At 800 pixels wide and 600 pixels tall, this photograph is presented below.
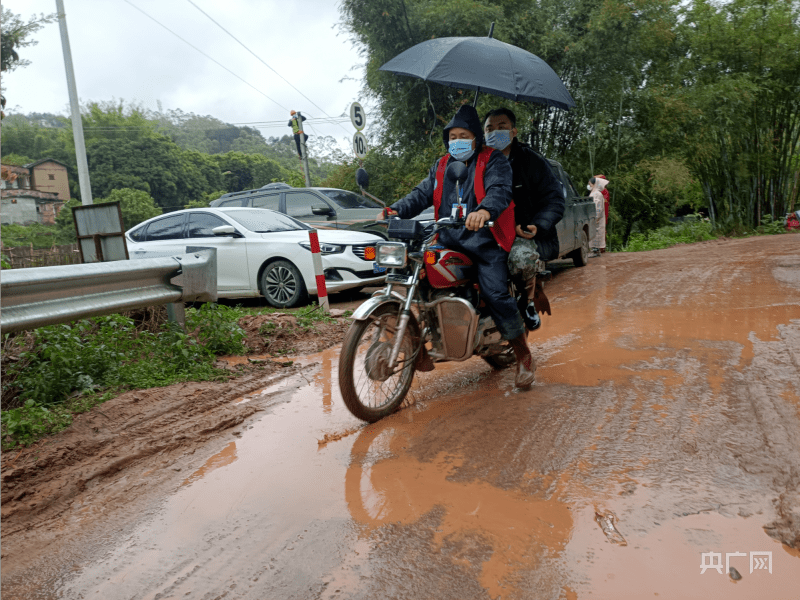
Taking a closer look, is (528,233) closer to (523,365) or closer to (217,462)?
(523,365)

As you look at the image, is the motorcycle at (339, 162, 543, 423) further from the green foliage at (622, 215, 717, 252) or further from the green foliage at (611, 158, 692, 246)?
the green foliage at (622, 215, 717, 252)

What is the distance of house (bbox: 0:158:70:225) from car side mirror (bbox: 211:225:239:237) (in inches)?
2465

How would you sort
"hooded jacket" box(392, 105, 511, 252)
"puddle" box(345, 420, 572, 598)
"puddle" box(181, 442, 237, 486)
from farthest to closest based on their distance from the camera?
"hooded jacket" box(392, 105, 511, 252) → "puddle" box(181, 442, 237, 486) → "puddle" box(345, 420, 572, 598)

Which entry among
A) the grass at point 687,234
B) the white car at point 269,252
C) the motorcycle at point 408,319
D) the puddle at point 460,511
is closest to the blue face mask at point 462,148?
the motorcycle at point 408,319

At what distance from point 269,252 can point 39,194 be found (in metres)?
72.3

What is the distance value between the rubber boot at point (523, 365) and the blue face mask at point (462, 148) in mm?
1280

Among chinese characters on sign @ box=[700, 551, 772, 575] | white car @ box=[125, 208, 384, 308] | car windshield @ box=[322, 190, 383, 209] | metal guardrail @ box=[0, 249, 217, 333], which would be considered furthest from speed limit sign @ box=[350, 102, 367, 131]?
chinese characters on sign @ box=[700, 551, 772, 575]

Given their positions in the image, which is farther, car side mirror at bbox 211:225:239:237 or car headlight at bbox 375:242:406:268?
car side mirror at bbox 211:225:239:237

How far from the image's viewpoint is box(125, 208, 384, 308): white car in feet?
29.7

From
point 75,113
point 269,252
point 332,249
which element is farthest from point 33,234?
point 332,249

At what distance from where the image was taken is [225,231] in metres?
9.23

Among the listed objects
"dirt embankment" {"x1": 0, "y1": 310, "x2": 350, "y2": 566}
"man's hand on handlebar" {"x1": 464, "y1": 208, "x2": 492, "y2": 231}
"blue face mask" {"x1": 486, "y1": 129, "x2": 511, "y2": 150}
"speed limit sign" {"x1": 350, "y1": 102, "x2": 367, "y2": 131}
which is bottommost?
"dirt embankment" {"x1": 0, "y1": 310, "x2": 350, "y2": 566}

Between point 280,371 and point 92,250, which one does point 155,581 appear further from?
point 92,250

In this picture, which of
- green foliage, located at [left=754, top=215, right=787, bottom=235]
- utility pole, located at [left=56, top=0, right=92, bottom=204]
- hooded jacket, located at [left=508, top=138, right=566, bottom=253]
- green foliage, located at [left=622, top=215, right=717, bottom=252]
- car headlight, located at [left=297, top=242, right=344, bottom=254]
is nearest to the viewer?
hooded jacket, located at [left=508, top=138, right=566, bottom=253]
